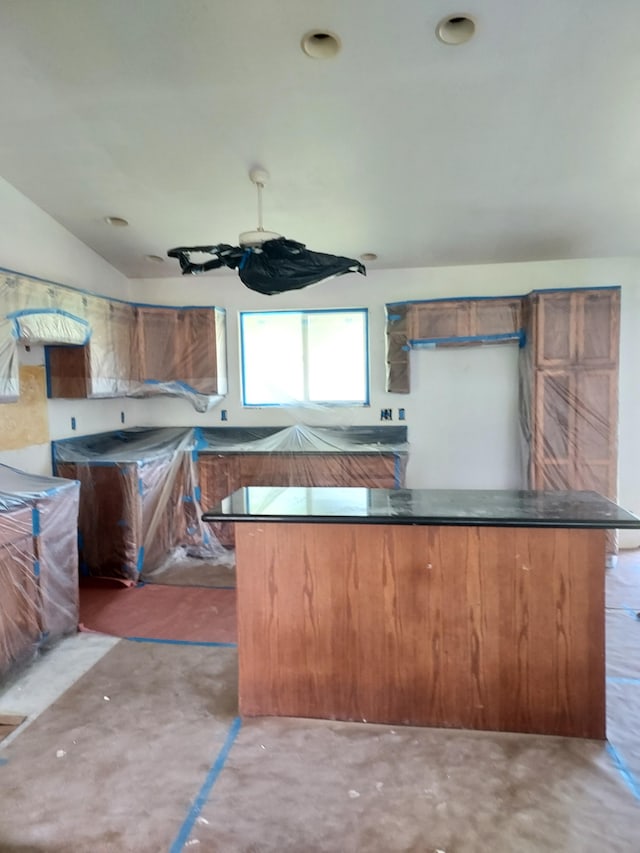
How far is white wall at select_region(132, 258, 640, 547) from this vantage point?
4125mm

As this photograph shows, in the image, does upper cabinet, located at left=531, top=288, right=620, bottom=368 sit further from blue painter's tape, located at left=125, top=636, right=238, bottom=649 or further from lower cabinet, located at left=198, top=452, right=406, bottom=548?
blue painter's tape, located at left=125, top=636, right=238, bottom=649

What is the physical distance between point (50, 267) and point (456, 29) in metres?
2.95

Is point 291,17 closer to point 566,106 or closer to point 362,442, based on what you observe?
point 566,106

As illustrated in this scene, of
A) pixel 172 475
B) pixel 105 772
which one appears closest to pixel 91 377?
pixel 172 475

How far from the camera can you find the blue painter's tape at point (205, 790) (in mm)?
1524

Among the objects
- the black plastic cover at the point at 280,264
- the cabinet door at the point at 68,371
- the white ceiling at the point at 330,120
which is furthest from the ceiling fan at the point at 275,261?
the cabinet door at the point at 68,371

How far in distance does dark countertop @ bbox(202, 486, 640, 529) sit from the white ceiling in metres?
1.86

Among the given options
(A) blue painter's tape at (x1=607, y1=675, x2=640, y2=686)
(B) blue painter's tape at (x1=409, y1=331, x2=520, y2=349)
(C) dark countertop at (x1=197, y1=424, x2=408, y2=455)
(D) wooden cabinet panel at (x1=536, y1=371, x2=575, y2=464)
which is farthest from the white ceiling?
(A) blue painter's tape at (x1=607, y1=675, x2=640, y2=686)

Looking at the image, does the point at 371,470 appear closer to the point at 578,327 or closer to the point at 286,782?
the point at 578,327

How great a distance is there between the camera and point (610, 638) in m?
2.74

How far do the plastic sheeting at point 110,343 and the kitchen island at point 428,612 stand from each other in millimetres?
1905

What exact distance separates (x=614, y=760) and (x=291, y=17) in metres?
3.03

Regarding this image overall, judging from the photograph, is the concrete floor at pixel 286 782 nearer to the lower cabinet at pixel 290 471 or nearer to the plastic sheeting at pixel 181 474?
the plastic sheeting at pixel 181 474

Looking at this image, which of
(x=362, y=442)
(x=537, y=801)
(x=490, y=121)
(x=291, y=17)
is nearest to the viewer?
(x=537, y=801)
